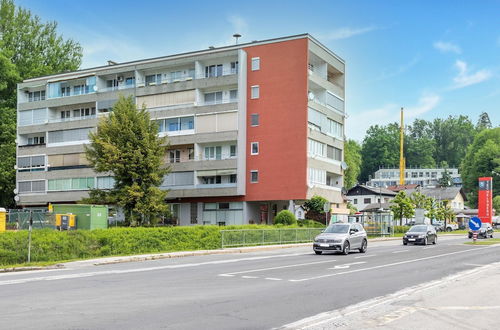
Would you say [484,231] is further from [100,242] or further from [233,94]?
[100,242]

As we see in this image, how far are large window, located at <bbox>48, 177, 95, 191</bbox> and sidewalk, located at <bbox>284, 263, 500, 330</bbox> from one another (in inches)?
2062

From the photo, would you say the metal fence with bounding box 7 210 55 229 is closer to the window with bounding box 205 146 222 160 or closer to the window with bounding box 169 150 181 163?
the window with bounding box 205 146 222 160

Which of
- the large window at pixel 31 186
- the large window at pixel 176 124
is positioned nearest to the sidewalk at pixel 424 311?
the large window at pixel 176 124

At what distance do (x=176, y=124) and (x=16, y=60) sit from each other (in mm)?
26401

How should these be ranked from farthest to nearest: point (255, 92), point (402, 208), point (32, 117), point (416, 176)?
point (416, 176)
point (402, 208)
point (32, 117)
point (255, 92)

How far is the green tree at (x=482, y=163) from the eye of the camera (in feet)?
422

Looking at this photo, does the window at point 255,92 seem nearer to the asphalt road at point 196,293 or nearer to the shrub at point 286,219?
the shrub at point 286,219

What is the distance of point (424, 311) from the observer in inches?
444

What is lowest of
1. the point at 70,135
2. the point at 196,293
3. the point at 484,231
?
the point at 484,231

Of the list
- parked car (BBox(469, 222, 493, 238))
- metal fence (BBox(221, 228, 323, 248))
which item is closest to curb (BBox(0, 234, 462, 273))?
metal fence (BBox(221, 228, 323, 248))

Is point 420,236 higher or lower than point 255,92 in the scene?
lower

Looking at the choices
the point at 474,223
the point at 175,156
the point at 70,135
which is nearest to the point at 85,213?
the point at 175,156

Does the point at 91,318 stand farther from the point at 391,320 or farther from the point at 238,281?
the point at 238,281

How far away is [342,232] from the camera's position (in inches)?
1196
